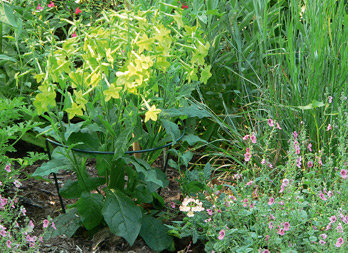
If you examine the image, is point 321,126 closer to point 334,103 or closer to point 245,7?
point 334,103

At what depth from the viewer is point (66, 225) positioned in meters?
2.15

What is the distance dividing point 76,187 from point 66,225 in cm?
19

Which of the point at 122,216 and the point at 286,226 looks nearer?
the point at 286,226

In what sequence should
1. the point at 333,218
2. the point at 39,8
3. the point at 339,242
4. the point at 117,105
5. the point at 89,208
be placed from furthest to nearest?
1. the point at 39,8
2. the point at 89,208
3. the point at 117,105
4. the point at 333,218
5. the point at 339,242

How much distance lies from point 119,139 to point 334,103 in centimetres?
126

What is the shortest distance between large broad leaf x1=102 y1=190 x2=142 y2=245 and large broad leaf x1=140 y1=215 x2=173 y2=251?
13 cm

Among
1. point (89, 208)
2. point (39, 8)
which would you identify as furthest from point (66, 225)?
point (39, 8)

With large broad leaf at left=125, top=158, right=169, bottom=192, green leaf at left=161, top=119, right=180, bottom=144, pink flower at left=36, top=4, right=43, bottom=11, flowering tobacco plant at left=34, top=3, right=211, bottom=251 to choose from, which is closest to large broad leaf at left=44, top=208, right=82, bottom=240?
flowering tobacco plant at left=34, top=3, right=211, bottom=251

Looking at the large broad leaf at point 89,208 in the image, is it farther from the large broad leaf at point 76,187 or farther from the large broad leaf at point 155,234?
the large broad leaf at point 155,234

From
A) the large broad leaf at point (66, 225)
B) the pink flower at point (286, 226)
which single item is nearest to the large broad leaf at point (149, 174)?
the large broad leaf at point (66, 225)

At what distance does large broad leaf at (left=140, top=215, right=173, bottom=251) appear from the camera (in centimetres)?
211

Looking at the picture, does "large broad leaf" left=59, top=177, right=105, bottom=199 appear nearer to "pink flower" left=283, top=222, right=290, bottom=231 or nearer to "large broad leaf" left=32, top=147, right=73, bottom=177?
"large broad leaf" left=32, top=147, right=73, bottom=177

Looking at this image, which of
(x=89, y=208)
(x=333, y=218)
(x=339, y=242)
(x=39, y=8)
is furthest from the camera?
(x=39, y=8)

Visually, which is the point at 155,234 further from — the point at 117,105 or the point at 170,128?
the point at 117,105
